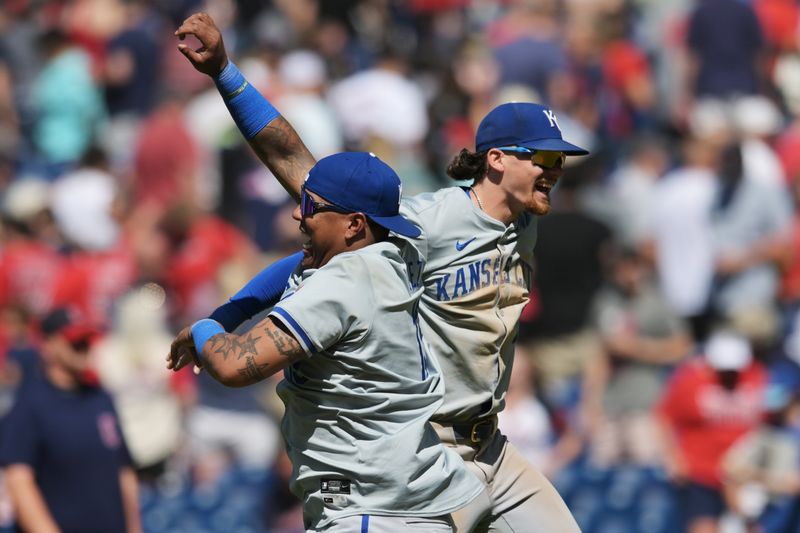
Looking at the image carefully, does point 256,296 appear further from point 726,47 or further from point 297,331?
point 726,47

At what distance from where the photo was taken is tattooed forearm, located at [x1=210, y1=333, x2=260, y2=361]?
4.62m

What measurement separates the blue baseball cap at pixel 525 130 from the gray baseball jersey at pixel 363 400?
0.82m

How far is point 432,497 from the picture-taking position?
495 centimetres

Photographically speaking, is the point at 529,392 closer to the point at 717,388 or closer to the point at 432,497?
the point at 717,388

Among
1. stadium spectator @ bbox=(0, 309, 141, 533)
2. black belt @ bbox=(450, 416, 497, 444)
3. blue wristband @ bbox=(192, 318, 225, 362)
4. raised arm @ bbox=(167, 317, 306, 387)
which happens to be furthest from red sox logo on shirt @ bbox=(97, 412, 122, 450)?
raised arm @ bbox=(167, 317, 306, 387)

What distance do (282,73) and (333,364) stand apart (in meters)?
9.52

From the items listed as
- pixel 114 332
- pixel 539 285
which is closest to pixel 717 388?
pixel 539 285

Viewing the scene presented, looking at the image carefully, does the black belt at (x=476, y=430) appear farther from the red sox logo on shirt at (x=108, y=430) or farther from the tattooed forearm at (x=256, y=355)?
the red sox logo on shirt at (x=108, y=430)

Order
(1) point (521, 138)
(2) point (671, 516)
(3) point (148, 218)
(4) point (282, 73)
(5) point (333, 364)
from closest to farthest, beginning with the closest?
(5) point (333, 364) → (1) point (521, 138) → (2) point (671, 516) → (3) point (148, 218) → (4) point (282, 73)

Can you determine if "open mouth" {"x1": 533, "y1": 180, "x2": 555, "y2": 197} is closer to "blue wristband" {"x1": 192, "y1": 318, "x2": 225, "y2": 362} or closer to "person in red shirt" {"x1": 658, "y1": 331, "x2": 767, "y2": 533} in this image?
"blue wristband" {"x1": 192, "y1": 318, "x2": 225, "y2": 362}

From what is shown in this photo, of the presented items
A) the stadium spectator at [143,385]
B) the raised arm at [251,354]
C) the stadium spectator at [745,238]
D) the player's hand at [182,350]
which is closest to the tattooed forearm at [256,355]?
the raised arm at [251,354]

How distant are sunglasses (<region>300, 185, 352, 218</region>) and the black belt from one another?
3.58 ft

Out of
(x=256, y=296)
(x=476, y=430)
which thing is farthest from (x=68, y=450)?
(x=476, y=430)

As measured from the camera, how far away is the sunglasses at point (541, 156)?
5543 mm
